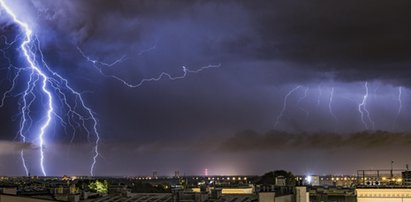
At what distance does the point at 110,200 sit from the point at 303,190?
11.5 meters

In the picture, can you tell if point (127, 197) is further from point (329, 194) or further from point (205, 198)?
point (329, 194)

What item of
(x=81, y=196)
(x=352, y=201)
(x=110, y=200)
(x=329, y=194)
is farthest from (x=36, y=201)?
(x=329, y=194)

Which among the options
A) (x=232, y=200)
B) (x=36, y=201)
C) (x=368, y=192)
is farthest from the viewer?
(x=368, y=192)

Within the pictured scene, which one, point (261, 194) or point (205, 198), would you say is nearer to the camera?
point (261, 194)

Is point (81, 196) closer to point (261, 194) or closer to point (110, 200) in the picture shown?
point (110, 200)

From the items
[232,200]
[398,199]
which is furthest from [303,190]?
[398,199]

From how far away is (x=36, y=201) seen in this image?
99.3ft

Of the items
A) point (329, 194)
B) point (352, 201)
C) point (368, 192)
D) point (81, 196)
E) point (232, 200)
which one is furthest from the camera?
point (329, 194)

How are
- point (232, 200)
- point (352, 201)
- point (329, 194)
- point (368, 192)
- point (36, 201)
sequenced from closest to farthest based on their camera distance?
point (36, 201) < point (232, 200) < point (368, 192) < point (352, 201) < point (329, 194)

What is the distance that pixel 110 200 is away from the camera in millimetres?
38938

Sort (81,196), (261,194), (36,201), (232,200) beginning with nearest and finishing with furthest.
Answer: (36,201), (261,194), (232,200), (81,196)

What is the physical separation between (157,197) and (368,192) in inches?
715

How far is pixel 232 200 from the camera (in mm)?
37531

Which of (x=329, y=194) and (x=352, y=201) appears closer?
(x=352, y=201)
